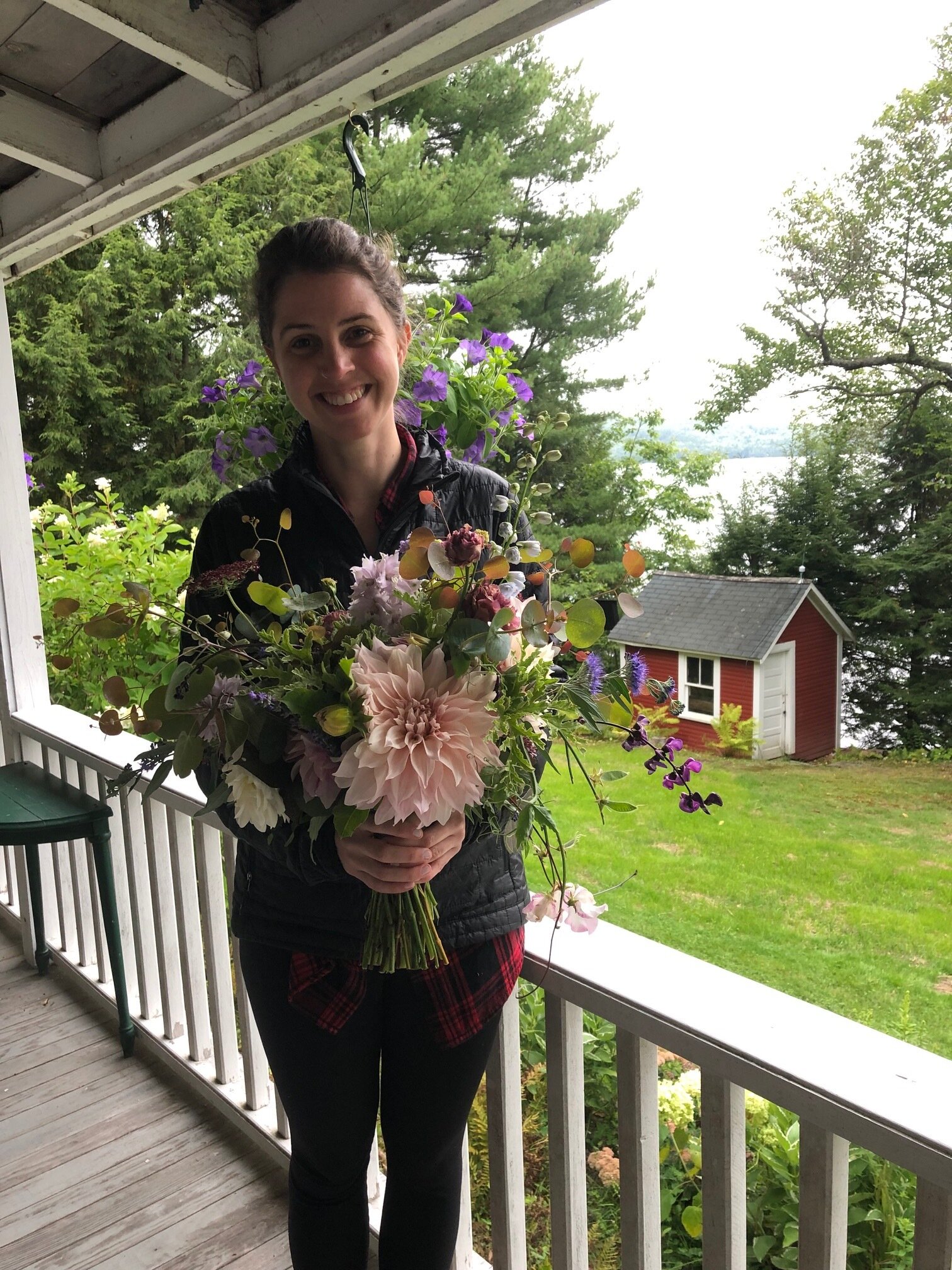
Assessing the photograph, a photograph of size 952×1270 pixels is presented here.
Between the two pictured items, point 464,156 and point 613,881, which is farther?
point 464,156

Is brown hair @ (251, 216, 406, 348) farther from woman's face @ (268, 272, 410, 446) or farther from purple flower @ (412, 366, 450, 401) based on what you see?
purple flower @ (412, 366, 450, 401)

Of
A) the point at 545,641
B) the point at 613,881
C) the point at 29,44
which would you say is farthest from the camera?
the point at 613,881

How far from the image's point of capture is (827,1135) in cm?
79

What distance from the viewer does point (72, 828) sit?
1.98m

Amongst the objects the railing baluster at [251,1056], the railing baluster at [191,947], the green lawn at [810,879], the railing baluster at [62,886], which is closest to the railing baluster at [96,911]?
the railing baluster at [62,886]

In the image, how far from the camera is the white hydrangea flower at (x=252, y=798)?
77cm

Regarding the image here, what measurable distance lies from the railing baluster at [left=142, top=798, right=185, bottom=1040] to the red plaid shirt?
1.08 meters

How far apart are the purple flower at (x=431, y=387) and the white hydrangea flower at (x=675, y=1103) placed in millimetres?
1259

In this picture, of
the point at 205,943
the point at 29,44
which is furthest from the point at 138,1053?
the point at 29,44

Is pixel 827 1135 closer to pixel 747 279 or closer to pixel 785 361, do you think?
pixel 785 361

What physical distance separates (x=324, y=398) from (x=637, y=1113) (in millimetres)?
892

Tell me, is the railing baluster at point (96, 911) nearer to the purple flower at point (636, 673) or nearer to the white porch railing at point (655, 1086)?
the white porch railing at point (655, 1086)

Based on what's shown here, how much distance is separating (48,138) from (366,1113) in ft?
5.68

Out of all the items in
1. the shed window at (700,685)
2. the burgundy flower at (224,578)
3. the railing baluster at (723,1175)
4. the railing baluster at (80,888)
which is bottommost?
the railing baluster at (80,888)
